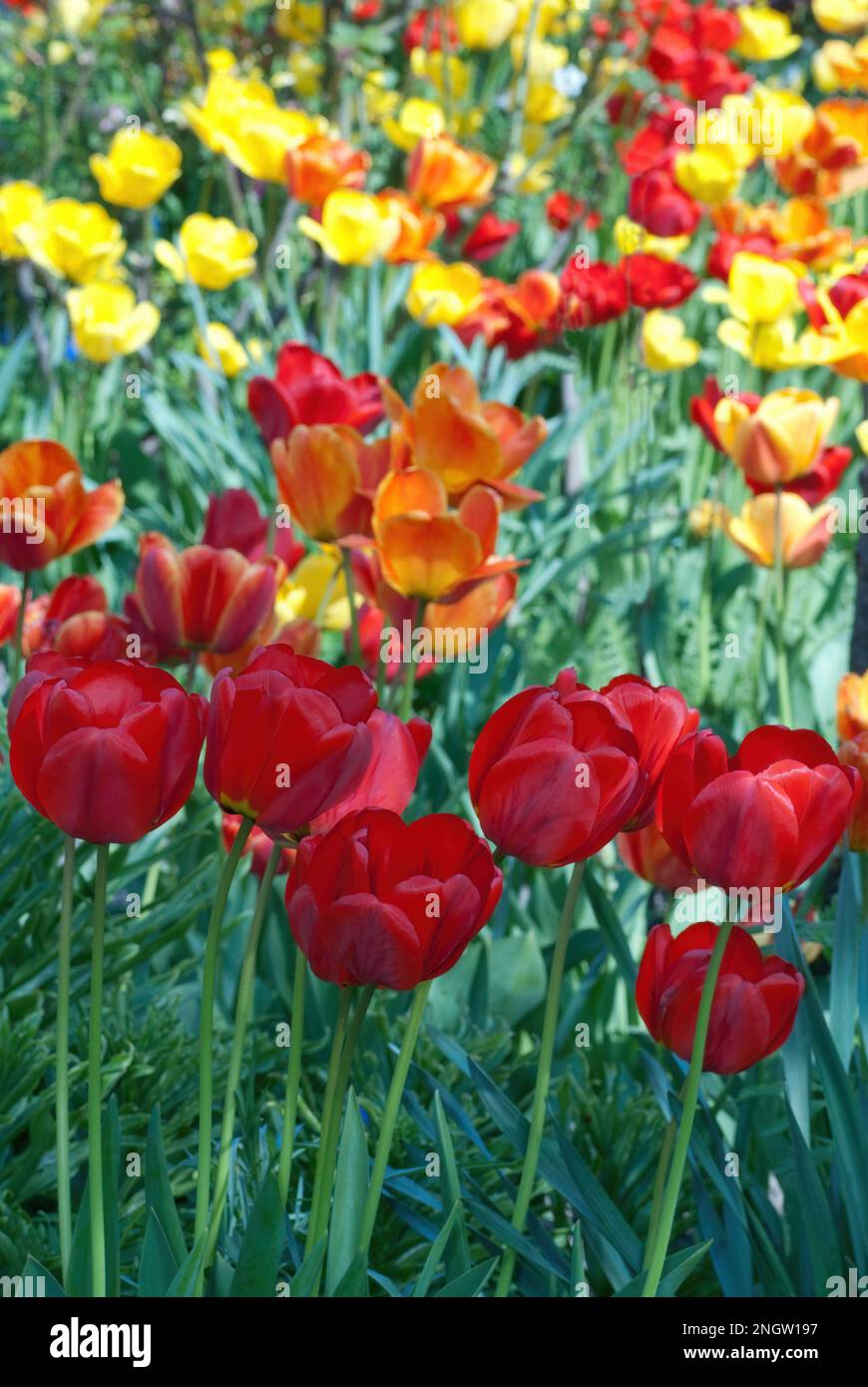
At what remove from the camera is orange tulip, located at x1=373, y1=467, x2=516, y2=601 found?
104 cm

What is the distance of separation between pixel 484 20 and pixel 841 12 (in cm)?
118

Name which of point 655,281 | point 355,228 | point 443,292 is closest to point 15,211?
point 355,228

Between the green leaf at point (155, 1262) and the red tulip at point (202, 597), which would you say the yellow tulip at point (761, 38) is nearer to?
the red tulip at point (202, 597)

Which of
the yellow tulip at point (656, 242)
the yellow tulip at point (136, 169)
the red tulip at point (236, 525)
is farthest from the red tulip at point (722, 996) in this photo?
the yellow tulip at point (136, 169)

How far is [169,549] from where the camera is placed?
114 cm

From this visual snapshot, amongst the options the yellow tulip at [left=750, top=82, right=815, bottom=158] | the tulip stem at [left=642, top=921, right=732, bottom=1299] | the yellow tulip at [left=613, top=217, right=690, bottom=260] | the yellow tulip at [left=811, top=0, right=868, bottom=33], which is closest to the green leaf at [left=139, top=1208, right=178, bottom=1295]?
the tulip stem at [left=642, top=921, right=732, bottom=1299]

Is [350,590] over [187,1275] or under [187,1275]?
over

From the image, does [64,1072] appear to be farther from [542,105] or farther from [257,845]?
[542,105]

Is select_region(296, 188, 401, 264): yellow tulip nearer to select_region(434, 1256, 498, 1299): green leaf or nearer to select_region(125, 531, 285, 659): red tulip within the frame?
select_region(125, 531, 285, 659): red tulip

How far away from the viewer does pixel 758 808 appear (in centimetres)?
63

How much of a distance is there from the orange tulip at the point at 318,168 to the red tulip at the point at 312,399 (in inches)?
28.2

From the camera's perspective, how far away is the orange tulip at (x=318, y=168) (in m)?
2.02

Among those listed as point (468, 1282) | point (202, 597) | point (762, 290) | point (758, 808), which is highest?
point (762, 290)
